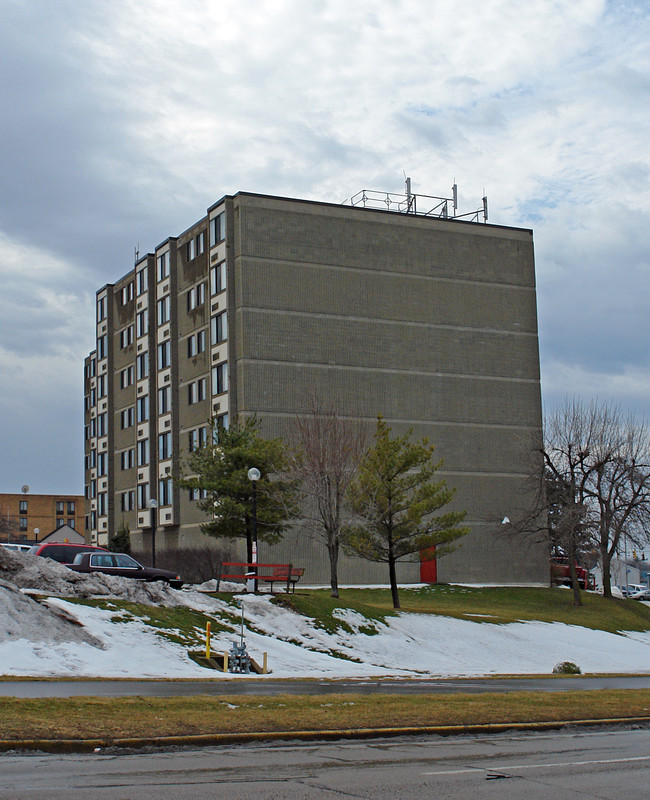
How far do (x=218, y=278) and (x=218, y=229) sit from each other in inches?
110

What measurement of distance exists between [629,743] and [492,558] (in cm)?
4409

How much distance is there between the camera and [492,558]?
56.0m

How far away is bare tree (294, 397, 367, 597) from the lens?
39406mm

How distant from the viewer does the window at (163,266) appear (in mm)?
61997

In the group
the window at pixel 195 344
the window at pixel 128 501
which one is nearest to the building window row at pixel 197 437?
the window at pixel 195 344

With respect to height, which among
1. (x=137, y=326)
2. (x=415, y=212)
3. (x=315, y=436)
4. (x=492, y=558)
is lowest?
(x=492, y=558)

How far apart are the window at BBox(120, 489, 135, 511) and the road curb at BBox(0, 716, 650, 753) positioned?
181ft

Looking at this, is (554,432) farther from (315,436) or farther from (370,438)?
(315,436)

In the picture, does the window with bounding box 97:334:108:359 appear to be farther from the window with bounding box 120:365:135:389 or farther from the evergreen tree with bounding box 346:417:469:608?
the evergreen tree with bounding box 346:417:469:608

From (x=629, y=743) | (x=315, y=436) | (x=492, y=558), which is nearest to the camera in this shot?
(x=629, y=743)

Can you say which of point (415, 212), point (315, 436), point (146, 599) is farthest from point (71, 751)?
point (415, 212)

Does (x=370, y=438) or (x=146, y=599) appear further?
(x=370, y=438)

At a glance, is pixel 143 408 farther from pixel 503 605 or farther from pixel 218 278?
pixel 503 605

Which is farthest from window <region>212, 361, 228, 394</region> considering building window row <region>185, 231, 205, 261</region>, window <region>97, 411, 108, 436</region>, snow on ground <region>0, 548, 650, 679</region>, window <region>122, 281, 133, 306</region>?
snow on ground <region>0, 548, 650, 679</region>
